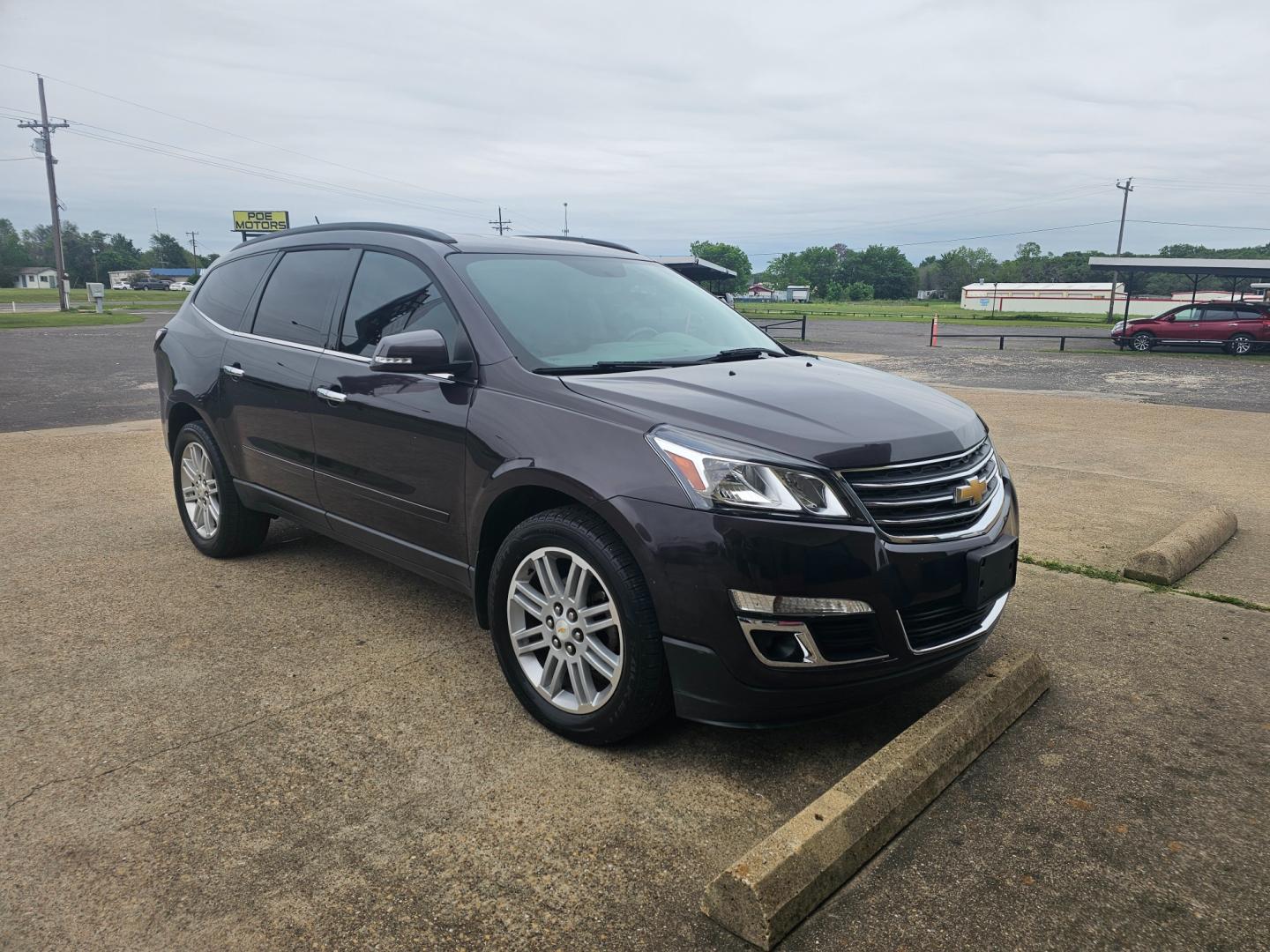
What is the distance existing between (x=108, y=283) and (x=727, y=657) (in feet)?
456

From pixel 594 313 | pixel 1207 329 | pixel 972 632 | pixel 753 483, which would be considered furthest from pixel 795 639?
pixel 1207 329

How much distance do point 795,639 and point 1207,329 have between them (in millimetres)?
29065

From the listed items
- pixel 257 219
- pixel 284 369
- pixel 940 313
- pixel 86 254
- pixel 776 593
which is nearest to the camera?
pixel 776 593

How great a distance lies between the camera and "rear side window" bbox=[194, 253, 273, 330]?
4.89 m

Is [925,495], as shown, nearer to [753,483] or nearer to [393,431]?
[753,483]

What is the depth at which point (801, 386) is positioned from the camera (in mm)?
3338

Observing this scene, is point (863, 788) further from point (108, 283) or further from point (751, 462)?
point (108, 283)

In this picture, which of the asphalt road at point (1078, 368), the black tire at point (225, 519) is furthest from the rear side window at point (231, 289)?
the asphalt road at point (1078, 368)

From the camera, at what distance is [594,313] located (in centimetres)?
384

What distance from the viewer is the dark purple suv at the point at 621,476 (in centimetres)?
265

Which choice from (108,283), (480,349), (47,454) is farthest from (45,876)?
(108,283)

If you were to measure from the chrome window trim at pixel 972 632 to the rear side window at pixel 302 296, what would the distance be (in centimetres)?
288

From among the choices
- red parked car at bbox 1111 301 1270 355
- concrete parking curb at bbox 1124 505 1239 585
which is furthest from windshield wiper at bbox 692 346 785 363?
red parked car at bbox 1111 301 1270 355

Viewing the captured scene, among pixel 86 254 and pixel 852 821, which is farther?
pixel 86 254
